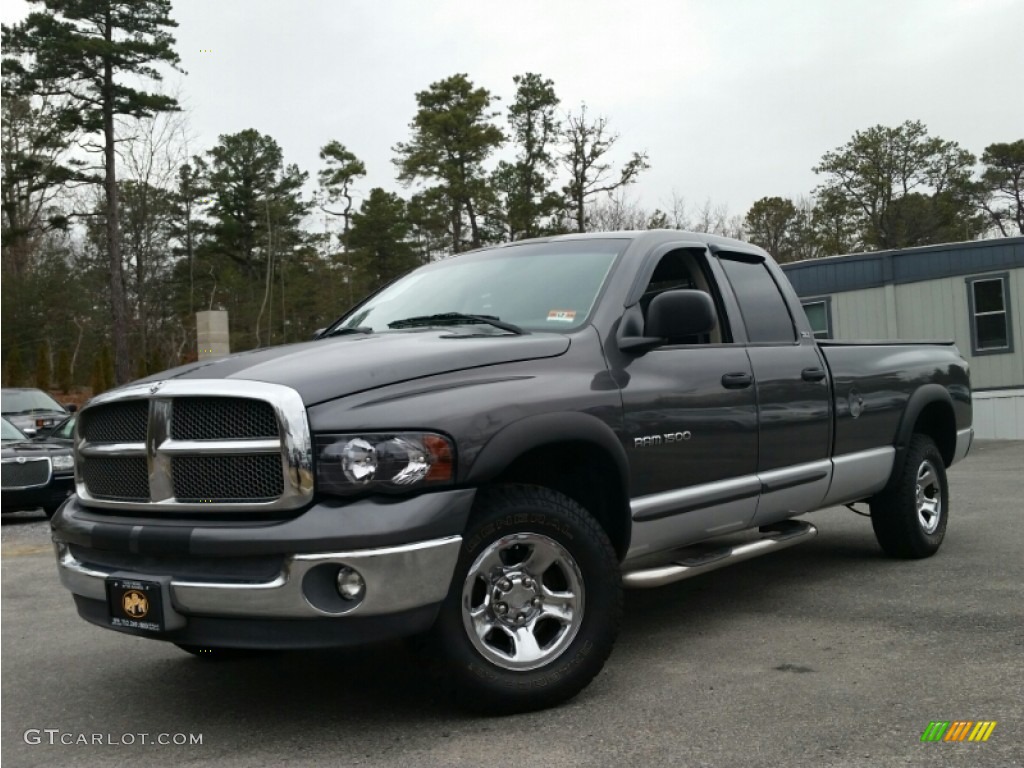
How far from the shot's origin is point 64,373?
1745 inches

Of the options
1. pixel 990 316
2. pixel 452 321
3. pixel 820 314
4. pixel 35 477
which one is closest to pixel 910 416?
pixel 452 321

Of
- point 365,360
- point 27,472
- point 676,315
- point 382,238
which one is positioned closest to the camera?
point 365,360

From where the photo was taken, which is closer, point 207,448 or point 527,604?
point 207,448

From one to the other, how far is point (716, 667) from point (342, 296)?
4904 centimetres

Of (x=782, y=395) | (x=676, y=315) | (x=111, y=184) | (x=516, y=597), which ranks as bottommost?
(x=516, y=597)

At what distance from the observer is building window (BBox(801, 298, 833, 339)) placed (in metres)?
25.2

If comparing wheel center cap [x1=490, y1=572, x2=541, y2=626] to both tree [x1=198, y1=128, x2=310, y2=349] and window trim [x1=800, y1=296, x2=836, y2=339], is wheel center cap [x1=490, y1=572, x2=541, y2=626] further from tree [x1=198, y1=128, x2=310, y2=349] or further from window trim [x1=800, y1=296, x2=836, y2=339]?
tree [x1=198, y1=128, x2=310, y2=349]

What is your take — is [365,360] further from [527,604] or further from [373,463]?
[527,604]

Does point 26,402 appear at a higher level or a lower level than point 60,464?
higher

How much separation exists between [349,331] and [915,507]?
3.81m

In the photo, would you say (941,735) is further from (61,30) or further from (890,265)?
(61,30)

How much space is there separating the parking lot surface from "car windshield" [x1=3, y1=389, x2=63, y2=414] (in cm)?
1285

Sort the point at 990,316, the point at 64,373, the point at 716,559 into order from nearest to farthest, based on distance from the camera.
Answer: the point at 716,559
the point at 990,316
the point at 64,373

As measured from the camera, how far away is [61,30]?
3244cm
